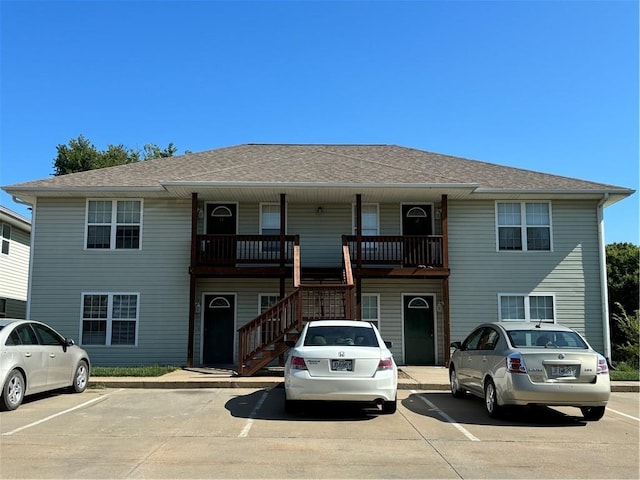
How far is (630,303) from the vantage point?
2695 cm

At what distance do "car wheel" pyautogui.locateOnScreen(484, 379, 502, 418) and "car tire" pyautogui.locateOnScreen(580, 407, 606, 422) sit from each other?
4.23 ft

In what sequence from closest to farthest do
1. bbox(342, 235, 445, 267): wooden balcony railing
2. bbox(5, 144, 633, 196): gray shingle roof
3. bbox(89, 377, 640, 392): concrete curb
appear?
bbox(89, 377, 640, 392): concrete curb
bbox(5, 144, 633, 196): gray shingle roof
bbox(342, 235, 445, 267): wooden balcony railing

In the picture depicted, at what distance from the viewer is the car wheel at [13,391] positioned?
28.2 feet

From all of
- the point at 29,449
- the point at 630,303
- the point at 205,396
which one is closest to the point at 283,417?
the point at 205,396

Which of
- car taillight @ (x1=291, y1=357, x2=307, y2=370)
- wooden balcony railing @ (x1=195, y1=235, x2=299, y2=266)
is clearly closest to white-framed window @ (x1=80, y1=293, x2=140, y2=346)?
wooden balcony railing @ (x1=195, y1=235, x2=299, y2=266)

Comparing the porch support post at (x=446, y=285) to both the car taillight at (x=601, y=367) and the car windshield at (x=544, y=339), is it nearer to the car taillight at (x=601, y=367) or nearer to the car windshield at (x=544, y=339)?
the car windshield at (x=544, y=339)

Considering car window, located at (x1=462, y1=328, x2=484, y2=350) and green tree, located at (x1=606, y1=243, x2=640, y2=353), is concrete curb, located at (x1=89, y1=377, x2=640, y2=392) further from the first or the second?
green tree, located at (x1=606, y1=243, x2=640, y2=353)

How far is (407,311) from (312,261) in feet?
10.3

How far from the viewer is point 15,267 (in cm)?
2105

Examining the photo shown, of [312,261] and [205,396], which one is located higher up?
[312,261]

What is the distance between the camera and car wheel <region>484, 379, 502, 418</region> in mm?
8539

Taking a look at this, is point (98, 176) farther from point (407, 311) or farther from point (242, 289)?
point (407, 311)

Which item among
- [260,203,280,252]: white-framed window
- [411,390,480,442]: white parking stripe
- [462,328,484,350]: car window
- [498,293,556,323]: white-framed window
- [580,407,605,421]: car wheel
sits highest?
[260,203,280,252]: white-framed window

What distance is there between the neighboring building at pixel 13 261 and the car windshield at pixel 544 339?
1682 cm
